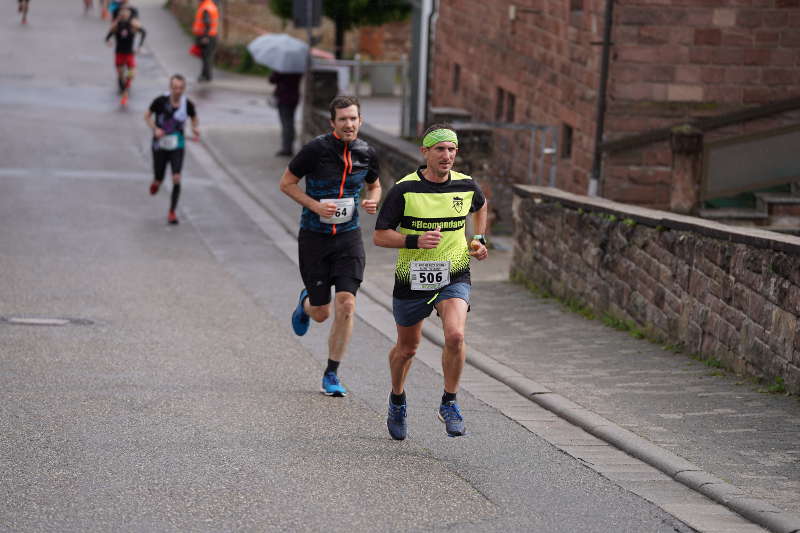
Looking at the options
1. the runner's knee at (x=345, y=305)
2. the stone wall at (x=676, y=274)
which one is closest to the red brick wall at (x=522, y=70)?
the stone wall at (x=676, y=274)

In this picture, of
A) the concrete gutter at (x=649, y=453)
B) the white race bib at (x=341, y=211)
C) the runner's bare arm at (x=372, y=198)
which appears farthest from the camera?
the white race bib at (x=341, y=211)

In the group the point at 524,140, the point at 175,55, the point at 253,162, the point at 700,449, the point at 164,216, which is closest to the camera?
the point at 700,449

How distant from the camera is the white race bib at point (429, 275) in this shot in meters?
8.21

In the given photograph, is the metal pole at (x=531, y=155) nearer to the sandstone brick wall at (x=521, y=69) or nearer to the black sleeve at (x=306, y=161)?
the sandstone brick wall at (x=521, y=69)

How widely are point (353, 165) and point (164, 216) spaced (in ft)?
32.9

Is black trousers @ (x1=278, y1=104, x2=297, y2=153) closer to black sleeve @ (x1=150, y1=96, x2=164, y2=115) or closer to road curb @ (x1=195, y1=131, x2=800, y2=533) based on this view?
black sleeve @ (x1=150, y1=96, x2=164, y2=115)

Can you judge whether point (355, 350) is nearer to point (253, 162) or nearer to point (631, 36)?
point (631, 36)

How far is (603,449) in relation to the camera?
8.41m

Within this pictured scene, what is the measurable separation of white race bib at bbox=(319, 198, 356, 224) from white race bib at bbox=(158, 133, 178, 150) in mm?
8775

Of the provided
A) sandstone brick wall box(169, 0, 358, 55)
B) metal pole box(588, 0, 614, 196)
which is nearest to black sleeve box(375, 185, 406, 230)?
metal pole box(588, 0, 614, 196)

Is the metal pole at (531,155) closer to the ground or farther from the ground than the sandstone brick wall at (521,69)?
closer to the ground

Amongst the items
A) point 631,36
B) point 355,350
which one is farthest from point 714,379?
point 631,36

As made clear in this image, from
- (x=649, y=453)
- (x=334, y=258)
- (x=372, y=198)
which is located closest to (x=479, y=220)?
(x=372, y=198)

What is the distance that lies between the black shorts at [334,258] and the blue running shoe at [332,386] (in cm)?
58
